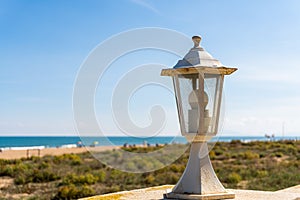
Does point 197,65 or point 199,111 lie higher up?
point 197,65

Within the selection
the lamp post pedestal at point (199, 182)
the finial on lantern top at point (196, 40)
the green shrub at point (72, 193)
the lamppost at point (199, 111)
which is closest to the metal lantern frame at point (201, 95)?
the lamppost at point (199, 111)

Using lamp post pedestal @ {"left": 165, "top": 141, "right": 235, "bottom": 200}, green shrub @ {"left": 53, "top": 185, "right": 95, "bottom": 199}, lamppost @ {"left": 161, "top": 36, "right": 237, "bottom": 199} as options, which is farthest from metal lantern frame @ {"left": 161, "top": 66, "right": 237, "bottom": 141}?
green shrub @ {"left": 53, "top": 185, "right": 95, "bottom": 199}

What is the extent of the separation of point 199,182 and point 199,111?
0.97 m

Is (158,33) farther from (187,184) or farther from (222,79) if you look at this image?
(187,184)

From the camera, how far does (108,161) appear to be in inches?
483

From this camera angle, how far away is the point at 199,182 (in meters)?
5.40

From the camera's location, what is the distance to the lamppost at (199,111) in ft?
17.7

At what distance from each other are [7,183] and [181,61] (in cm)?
1299

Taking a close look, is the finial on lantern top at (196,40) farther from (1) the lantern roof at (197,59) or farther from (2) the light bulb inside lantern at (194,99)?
(2) the light bulb inside lantern at (194,99)

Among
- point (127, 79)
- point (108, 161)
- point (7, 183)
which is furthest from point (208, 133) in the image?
point (7, 183)

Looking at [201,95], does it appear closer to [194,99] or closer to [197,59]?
[194,99]

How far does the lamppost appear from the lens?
541 cm

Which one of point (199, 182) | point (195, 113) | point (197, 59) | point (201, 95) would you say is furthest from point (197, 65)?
point (199, 182)

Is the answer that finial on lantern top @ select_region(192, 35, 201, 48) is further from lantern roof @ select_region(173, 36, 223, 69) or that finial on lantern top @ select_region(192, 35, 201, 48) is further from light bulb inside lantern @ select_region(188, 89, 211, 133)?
light bulb inside lantern @ select_region(188, 89, 211, 133)
